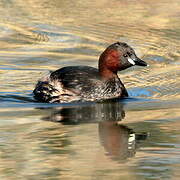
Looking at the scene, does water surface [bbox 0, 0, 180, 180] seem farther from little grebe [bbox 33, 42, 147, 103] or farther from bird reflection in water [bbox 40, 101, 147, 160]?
little grebe [bbox 33, 42, 147, 103]

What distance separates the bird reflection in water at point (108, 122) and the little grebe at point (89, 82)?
0.99 ft

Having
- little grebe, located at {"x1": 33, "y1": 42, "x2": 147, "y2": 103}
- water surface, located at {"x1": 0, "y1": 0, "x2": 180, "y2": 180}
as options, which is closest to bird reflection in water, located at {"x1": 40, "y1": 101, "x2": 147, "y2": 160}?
water surface, located at {"x1": 0, "y1": 0, "x2": 180, "y2": 180}

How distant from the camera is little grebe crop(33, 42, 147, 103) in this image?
11078 millimetres

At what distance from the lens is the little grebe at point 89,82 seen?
1108 centimetres

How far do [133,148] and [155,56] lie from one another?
716cm

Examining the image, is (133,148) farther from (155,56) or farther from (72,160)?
(155,56)

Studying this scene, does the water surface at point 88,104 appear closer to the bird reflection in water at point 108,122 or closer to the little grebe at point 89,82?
the bird reflection in water at point 108,122

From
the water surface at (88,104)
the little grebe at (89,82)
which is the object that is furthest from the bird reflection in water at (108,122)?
the little grebe at (89,82)

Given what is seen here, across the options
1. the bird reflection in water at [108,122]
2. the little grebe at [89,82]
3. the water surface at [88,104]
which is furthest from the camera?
the little grebe at [89,82]

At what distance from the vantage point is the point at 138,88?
1212cm

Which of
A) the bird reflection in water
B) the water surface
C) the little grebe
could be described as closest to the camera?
the water surface

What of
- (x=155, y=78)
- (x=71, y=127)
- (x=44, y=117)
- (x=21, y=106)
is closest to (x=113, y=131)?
(x=71, y=127)

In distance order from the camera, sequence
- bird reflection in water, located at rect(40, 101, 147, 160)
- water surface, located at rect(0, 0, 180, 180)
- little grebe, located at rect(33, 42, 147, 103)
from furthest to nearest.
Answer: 1. little grebe, located at rect(33, 42, 147, 103)
2. bird reflection in water, located at rect(40, 101, 147, 160)
3. water surface, located at rect(0, 0, 180, 180)

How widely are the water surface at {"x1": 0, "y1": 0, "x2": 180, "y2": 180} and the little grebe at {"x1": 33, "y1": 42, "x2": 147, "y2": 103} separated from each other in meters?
0.29
